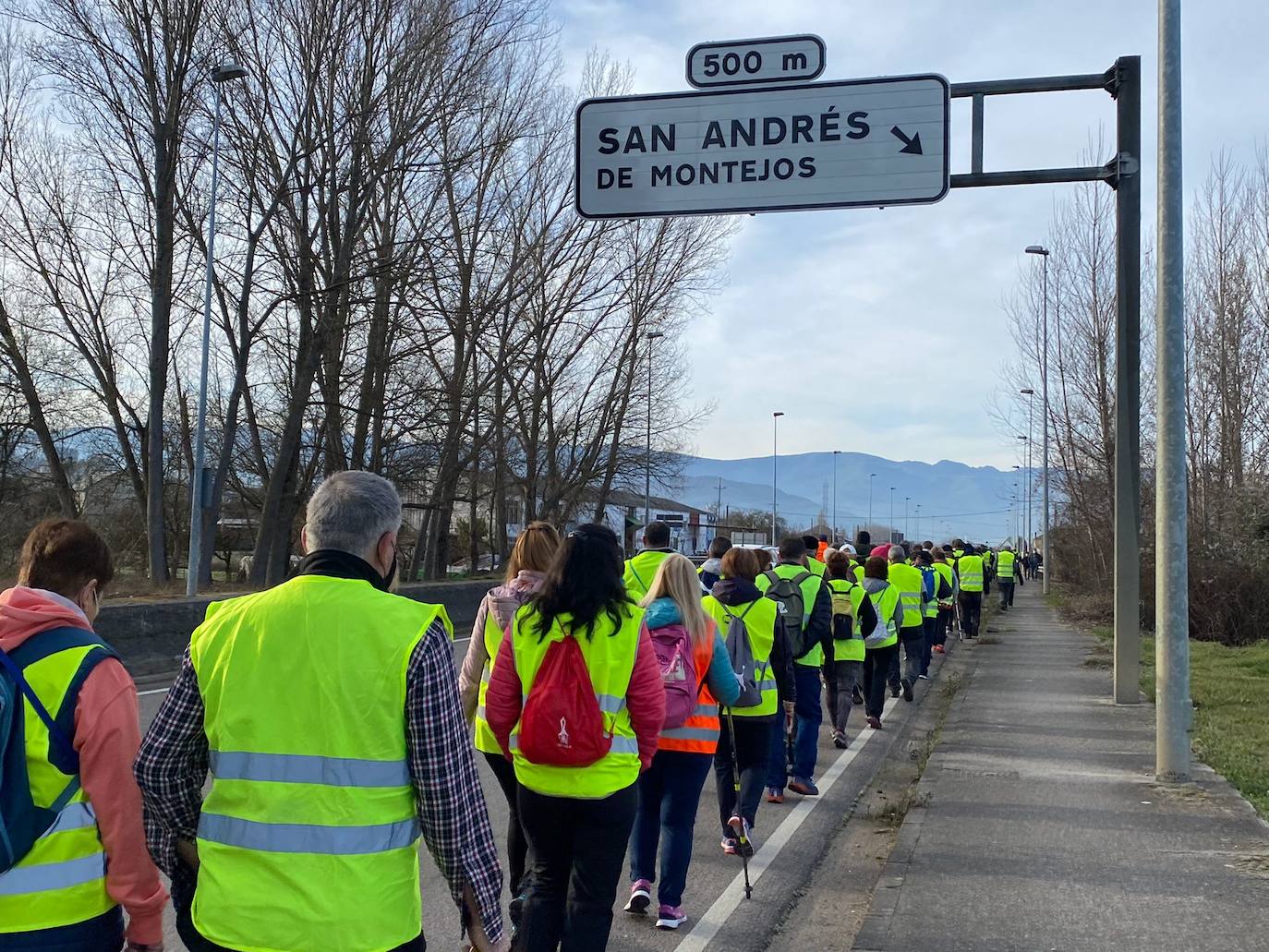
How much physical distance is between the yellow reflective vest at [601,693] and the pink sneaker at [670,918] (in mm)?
1748

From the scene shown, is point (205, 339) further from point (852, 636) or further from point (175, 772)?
point (175, 772)

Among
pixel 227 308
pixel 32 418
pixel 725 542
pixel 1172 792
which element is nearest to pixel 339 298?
pixel 227 308

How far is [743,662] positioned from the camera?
6660 millimetres

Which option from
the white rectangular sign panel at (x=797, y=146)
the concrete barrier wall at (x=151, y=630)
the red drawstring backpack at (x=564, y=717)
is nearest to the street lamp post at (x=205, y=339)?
the concrete barrier wall at (x=151, y=630)

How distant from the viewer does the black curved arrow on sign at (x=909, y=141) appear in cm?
934

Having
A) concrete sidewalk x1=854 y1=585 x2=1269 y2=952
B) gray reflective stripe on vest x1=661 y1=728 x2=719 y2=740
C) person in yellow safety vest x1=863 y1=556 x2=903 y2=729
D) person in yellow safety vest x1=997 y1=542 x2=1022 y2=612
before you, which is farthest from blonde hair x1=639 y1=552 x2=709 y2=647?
person in yellow safety vest x1=997 y1=542 x2=1022 y2=612

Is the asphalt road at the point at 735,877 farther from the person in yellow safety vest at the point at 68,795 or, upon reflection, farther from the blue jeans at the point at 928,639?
the blue jeans at the point at 928,639

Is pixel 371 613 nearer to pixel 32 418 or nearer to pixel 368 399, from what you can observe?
pixel 368 399

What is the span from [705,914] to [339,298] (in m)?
22.0

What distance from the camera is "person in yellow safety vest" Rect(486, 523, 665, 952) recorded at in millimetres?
4191

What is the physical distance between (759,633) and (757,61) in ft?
16.2

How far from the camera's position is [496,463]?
122 feet

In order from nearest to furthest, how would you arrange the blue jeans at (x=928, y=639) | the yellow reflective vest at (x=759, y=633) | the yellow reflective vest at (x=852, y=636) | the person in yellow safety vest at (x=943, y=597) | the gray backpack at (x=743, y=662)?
the gray backpack at (x=743, y=662) → the yellow reflective vest at (x=759, y=633) → the yellow reflective vest at (x=852, y=636) → the blue jeans at (x=928, y=639) → the person in yellow safety vest at (x=943, y=597)

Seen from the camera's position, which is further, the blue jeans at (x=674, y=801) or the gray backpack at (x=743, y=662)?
the gray backpack at (x=743, y=662)
